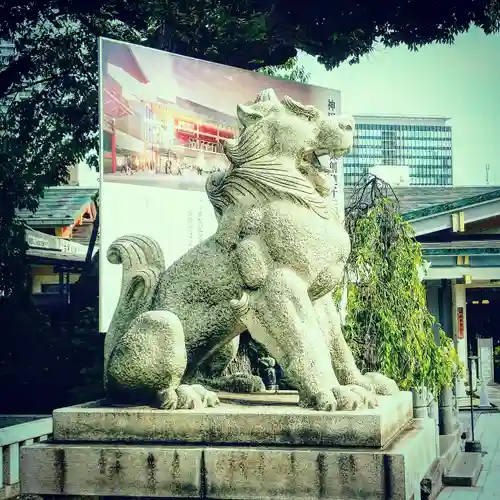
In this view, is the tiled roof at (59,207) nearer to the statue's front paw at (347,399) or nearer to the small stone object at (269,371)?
the small stone object at (269,371)

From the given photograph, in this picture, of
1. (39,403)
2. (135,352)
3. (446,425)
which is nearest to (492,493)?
(446,425)

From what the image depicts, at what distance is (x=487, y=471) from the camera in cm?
848

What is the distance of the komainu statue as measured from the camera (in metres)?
3.45

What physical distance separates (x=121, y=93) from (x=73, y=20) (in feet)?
12.0

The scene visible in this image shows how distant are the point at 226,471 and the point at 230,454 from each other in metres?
0.06

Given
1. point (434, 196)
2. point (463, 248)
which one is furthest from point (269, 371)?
point (434, 196)

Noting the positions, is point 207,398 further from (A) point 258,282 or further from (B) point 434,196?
(B) point 434,196

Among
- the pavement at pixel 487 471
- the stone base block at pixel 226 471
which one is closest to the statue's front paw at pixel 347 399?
the stone base block at pixel 226 471

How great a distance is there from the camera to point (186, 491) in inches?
129

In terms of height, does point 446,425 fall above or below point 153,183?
below

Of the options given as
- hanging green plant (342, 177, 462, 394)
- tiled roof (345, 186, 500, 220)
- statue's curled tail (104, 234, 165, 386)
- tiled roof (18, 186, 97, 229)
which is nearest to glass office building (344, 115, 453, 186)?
tiled roof (345, 186, 500, 220)

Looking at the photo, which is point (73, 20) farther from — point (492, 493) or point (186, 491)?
point (186, 491)

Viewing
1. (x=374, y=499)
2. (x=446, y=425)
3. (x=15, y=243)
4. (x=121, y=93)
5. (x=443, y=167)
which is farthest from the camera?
(x=443, y=167)

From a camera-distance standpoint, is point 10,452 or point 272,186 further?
point 10,452
